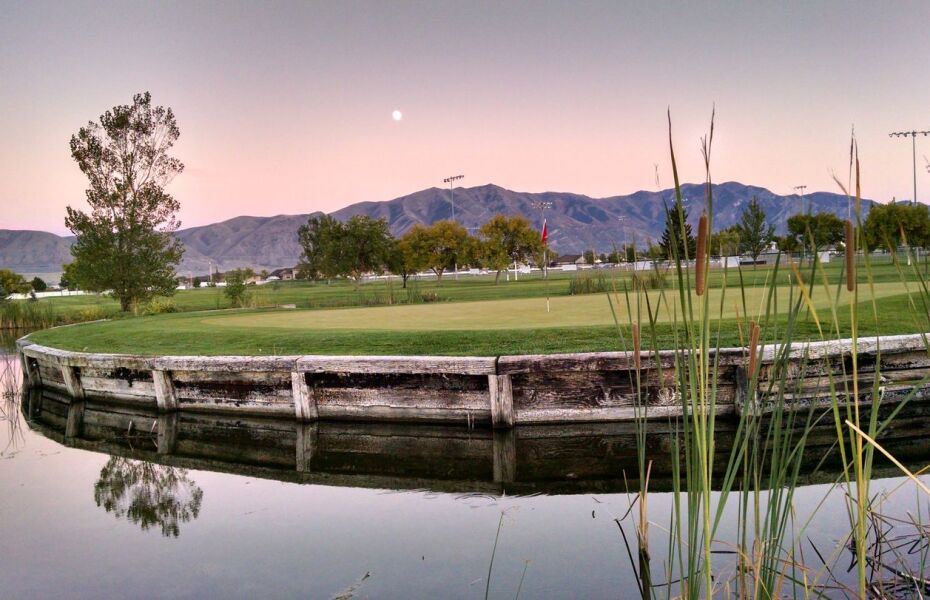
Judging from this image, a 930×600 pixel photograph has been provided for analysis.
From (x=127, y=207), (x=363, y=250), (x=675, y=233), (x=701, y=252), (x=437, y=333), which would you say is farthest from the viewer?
(x=363, y=250)

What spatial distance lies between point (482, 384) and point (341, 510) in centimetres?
279

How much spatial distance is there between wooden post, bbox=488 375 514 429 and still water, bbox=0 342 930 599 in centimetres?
18

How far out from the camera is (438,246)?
7806 cm

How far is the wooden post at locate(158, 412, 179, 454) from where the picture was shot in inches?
353

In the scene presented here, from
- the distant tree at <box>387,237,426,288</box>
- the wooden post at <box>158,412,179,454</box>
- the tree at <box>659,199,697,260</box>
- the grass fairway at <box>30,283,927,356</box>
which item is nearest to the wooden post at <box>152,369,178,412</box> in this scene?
the wooden post at <box>158,412,179,454</box>

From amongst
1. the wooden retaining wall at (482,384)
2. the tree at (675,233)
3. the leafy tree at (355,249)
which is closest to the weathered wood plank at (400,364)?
the wooden retaining wall at (482,384)

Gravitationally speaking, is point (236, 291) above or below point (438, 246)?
below

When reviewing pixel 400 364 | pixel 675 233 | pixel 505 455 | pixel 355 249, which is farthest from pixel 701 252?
pixel 355 249

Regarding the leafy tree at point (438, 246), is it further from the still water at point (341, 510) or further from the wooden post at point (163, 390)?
the still water at point (341, 510)

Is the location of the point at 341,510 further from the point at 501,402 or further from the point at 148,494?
the point at 501,402

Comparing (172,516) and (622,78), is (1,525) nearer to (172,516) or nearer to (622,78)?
(172,516)

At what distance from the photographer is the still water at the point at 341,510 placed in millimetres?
4898

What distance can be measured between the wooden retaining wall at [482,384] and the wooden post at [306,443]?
0.52 ft

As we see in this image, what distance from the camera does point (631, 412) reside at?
8.46 metres
